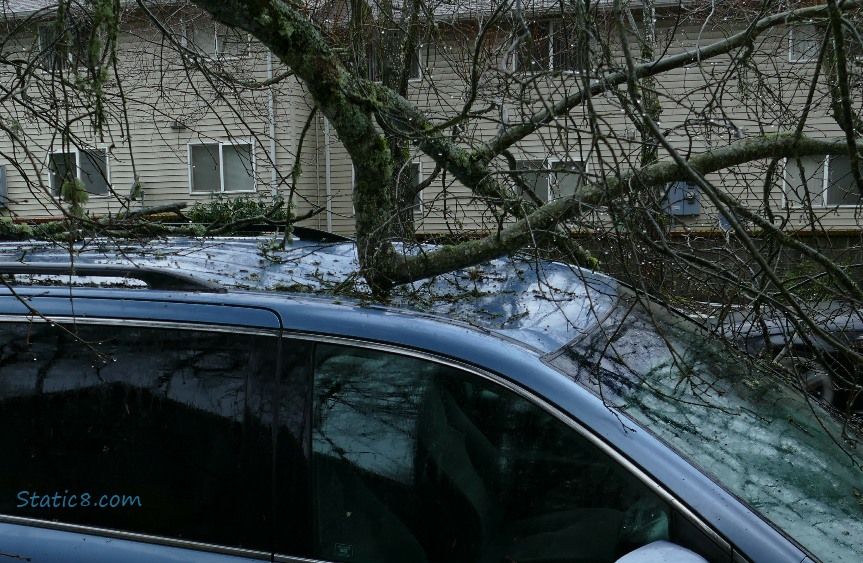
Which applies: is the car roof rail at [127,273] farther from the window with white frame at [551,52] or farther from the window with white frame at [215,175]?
the window with white frame at [215,175]

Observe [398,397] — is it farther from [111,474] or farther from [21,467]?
[21,467]

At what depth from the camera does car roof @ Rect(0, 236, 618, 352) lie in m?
2.51

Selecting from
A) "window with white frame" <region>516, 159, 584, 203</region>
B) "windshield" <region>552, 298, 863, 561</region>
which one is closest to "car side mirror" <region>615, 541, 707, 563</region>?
"windshield" <region>552, 298, 863, 561</region>

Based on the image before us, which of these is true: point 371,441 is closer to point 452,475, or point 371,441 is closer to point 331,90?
point 452,475

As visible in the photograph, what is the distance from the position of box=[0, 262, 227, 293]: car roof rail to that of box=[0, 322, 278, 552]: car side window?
183 millimetres

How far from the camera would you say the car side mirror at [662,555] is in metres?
1.82

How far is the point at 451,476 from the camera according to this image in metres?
2.15

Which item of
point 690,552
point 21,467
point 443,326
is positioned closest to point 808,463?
point 690,552

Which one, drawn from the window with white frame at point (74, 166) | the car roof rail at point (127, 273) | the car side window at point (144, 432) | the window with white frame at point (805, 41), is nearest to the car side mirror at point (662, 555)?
the car side window at point (144, 432)

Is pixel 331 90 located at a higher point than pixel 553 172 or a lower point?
higher

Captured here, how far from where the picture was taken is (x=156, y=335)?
Result: 95.1 inches

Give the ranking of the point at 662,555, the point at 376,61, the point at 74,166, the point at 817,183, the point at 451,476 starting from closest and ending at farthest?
the point at 662,555
the point at 451,476
the point at 74,166
the point at 376,61
the point at 817,183

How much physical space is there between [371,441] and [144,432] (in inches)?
26.4

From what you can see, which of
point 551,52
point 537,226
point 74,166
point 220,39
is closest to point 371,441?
point 537,226
